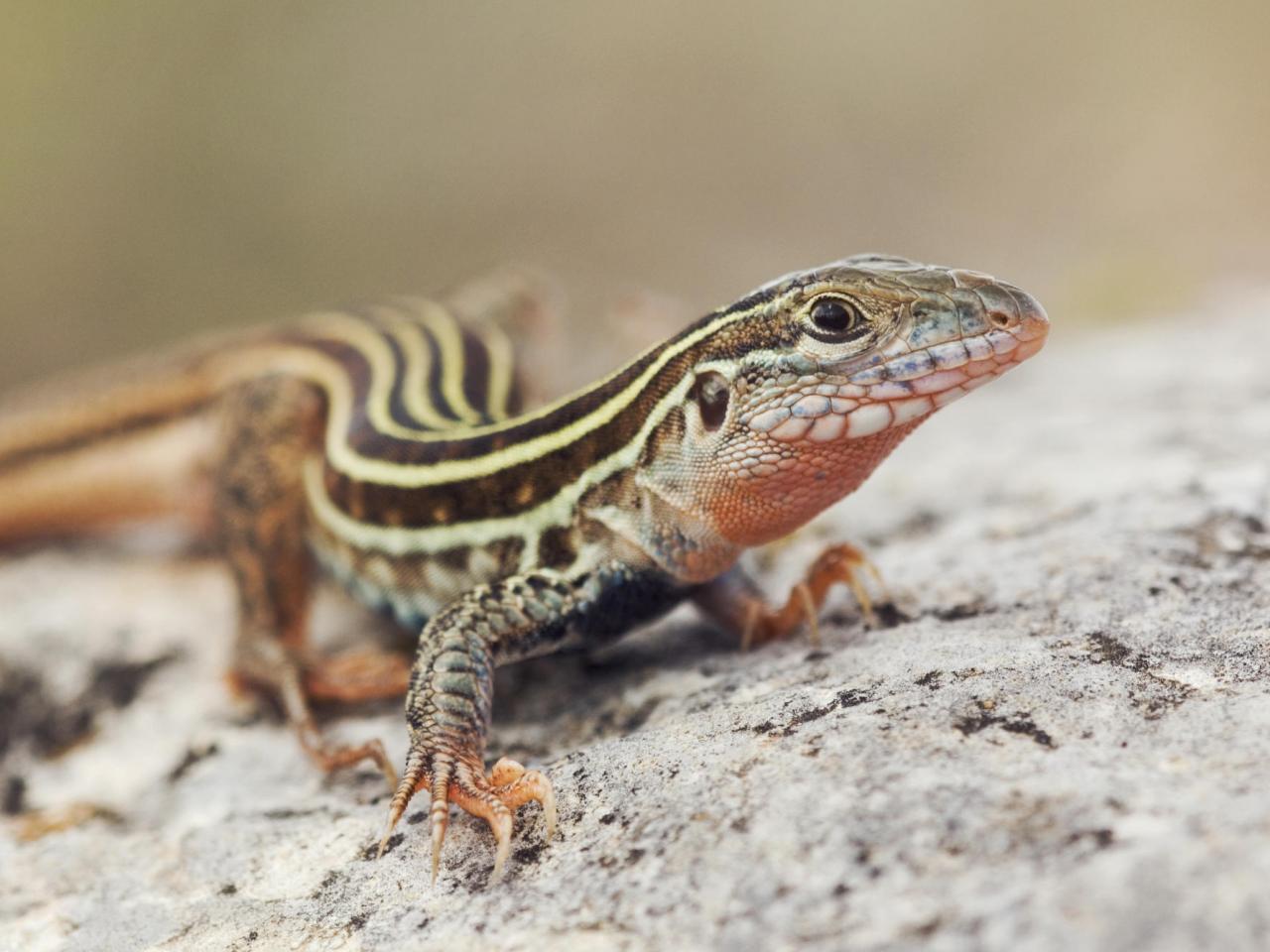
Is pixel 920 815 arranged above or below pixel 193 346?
below

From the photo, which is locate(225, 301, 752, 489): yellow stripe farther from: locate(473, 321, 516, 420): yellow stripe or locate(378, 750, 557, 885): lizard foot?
locate(378, 750, 557, 885): lizard foot

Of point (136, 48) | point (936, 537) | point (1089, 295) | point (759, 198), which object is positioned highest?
point (136, 48)

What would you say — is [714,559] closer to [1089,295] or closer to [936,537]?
[936,537]

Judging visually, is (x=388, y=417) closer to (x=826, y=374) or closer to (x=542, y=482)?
(x=542, y=482)

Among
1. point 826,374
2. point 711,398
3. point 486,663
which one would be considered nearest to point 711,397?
point 711,398

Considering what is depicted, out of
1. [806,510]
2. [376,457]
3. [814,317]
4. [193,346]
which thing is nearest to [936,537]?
[806,510]
